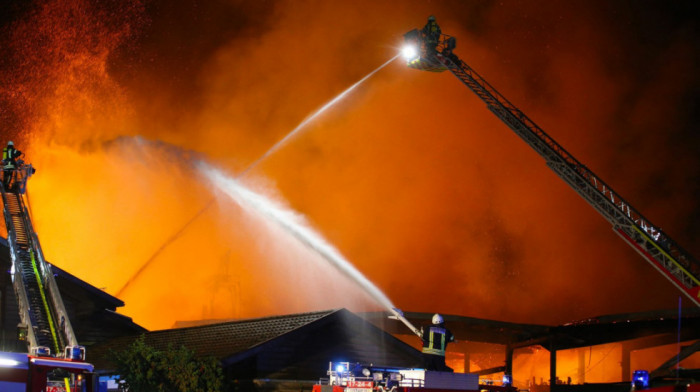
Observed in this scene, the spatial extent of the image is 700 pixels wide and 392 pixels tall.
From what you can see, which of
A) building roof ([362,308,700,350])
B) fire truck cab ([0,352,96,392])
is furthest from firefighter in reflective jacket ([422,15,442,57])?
fire truck cab ([0,352,96,392])

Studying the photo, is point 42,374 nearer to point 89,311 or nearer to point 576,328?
point 89,311

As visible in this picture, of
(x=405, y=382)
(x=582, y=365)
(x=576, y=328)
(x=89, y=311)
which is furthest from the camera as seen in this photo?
(x=582, y=365)

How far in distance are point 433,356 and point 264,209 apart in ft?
120

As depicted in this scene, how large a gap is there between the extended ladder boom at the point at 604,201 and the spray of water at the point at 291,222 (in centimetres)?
2343

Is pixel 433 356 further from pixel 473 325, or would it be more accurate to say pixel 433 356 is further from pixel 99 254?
pixel 99 254

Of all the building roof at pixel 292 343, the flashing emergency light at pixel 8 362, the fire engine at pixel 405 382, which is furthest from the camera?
the building roof at pixel 292 343

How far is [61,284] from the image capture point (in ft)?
92.1

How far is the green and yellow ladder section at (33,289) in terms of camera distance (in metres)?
17.8

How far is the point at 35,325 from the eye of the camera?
17953mm

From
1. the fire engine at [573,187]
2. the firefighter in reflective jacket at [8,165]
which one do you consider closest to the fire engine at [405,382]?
the fire engine at [573,187]

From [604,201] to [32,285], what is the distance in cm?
1712

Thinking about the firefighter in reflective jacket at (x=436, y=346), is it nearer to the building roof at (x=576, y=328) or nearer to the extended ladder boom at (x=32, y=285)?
the extended ladder boom at (x=32, y=285)

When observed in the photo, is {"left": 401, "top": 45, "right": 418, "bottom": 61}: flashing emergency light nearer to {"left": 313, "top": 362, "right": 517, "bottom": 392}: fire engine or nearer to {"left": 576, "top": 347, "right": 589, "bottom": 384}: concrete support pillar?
{"left": 313, "top": 362, "right": 517, "bottom": 392}: fire engine

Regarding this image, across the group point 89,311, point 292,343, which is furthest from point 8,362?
point 89,311
